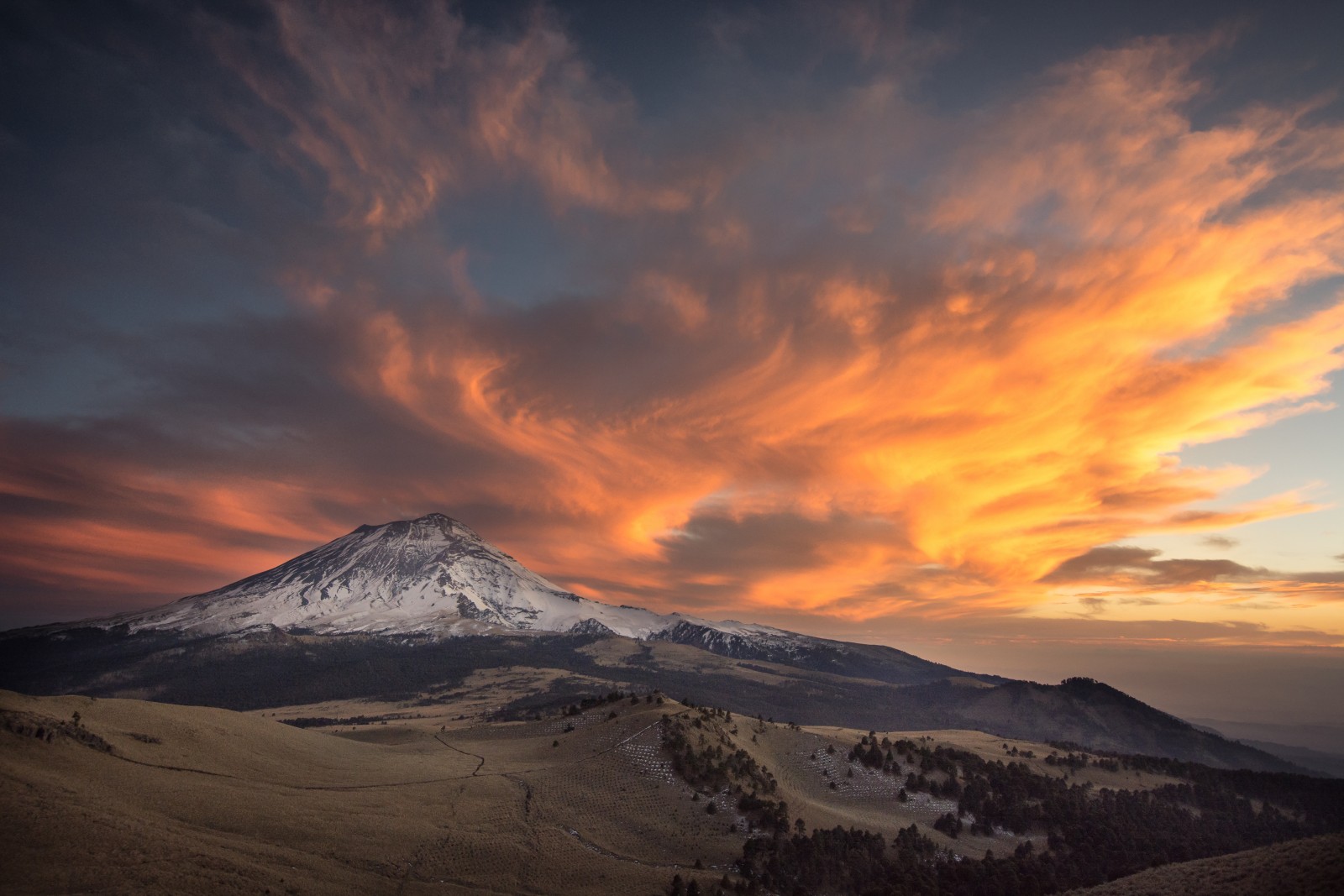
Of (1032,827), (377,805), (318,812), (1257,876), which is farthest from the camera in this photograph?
(1032,827)

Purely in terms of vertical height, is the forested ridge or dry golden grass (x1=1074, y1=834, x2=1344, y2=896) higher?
dry golden grass (x1=1074, y1=834, x2=1344, y2=896)

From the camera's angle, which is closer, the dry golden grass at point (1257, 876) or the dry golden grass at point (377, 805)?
the dry golden grass at point (1257, 876)

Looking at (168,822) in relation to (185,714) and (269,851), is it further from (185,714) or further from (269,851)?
(185,714)

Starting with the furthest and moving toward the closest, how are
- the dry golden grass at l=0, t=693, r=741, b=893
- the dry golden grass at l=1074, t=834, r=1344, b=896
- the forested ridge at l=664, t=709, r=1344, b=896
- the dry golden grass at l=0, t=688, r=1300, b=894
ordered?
the forested ridge at l=664, t=709, r=1344, b=896, the dry golden grass at l=0, t=688, r=1300, b=894, the dry golden grass at l=0, t=693, r=741, b=893, the dry golden grass at l=1074, t=834, r=1344, b=896

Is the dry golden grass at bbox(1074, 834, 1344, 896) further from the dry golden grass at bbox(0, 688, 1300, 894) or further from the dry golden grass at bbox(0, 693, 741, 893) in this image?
the dry golden grass at bbox(0, 693, 741, 893)

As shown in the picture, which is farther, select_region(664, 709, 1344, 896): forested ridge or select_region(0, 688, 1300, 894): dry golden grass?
select_region(664, 709, 1344, 896): forested ridge

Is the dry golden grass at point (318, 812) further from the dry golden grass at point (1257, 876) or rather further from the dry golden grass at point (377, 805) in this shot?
the dry golden grass at point (1257, 876)

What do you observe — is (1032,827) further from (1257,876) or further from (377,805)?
(377,805)

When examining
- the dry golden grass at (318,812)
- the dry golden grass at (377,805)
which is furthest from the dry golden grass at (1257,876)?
the dry golden grass at (318,812)

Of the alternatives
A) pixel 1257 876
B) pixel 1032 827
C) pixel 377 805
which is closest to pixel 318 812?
pixel 377 805

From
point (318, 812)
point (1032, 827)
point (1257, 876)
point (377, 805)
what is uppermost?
point (1257, 876)

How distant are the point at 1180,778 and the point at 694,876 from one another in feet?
432

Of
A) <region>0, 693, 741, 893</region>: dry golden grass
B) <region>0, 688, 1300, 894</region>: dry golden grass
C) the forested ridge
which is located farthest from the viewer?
the forested ridge

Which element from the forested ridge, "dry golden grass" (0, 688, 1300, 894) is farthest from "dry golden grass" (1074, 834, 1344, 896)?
"dry golden grass" (0, 688, 1300, 894)
